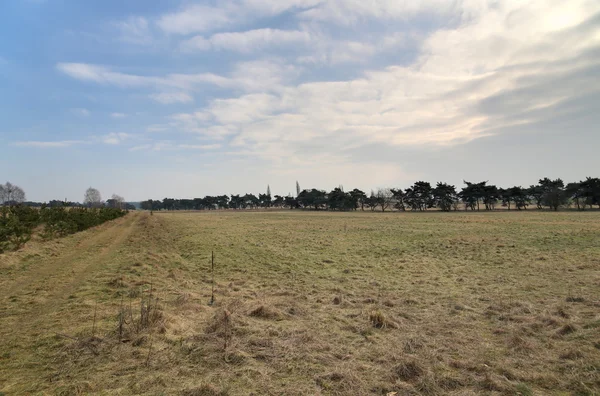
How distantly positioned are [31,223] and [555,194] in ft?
360

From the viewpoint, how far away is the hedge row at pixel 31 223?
65.4ft

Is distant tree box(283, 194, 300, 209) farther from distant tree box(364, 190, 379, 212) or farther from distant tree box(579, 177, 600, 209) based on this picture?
distant tree box(579, 177, 600, 209)

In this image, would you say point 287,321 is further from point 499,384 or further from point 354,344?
point 499,384

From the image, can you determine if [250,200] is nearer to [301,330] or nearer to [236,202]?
[236,202]

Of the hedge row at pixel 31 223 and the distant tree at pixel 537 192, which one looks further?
the distant tree at pixel 537 192

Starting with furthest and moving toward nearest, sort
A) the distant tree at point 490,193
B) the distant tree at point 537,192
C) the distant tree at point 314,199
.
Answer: the distant tree at point 314,199, the distant tree at point 490,193, the distant tree at point 537,192

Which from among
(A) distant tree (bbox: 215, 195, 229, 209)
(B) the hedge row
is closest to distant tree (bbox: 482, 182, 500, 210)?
(B) the hedge row

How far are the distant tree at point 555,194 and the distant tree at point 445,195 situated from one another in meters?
23.7

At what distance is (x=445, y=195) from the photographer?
322ft

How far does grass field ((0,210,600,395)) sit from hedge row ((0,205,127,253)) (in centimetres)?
661

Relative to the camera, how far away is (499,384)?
4.95 meters

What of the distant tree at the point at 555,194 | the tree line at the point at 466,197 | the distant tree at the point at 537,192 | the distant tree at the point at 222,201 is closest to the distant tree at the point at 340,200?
the tree line at the point at 466,197

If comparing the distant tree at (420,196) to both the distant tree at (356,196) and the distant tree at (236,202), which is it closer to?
the distant tree at (356,196)

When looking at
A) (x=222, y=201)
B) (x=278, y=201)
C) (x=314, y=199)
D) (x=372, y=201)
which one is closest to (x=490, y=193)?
(x=372, y=201)
